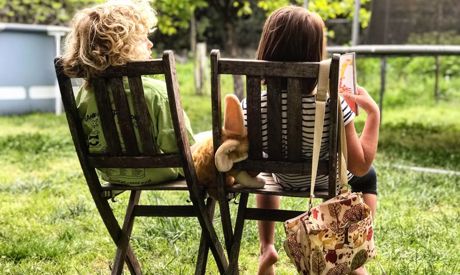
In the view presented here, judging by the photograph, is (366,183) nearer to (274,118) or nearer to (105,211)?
(274,118)

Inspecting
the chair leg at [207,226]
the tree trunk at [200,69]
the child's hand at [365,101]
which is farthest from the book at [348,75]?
the tree trunk at [200,69]

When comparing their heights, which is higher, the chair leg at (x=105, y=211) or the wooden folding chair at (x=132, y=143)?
the wooden folding chair at (x=132, y=143)

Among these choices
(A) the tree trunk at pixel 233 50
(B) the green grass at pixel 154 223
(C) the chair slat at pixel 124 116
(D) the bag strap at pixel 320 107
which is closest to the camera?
(D) the bag strap at pixel 320 107

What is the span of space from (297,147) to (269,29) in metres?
0.48

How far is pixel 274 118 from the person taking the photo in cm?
231

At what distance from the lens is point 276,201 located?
2918mm

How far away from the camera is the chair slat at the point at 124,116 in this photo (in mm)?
2377

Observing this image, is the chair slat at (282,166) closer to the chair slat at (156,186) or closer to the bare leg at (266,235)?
the chair slat at (156,186)

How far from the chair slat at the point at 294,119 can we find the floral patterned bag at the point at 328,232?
8 centimetres

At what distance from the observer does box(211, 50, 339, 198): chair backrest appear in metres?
2.21

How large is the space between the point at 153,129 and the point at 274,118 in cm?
52

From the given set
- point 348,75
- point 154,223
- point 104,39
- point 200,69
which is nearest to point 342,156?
point 348,75

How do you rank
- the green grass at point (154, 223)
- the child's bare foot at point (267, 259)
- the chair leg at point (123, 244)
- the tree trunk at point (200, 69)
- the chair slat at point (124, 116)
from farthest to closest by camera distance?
the tree trunk at point (200, 69) → the green grass at point (154, 223) → the child's bare foot at point (267, 259) → the chair leg at point (123, 244) → the chair slat at point (124, 116)

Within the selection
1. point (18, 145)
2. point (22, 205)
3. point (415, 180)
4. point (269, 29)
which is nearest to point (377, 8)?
point (415, 180)
